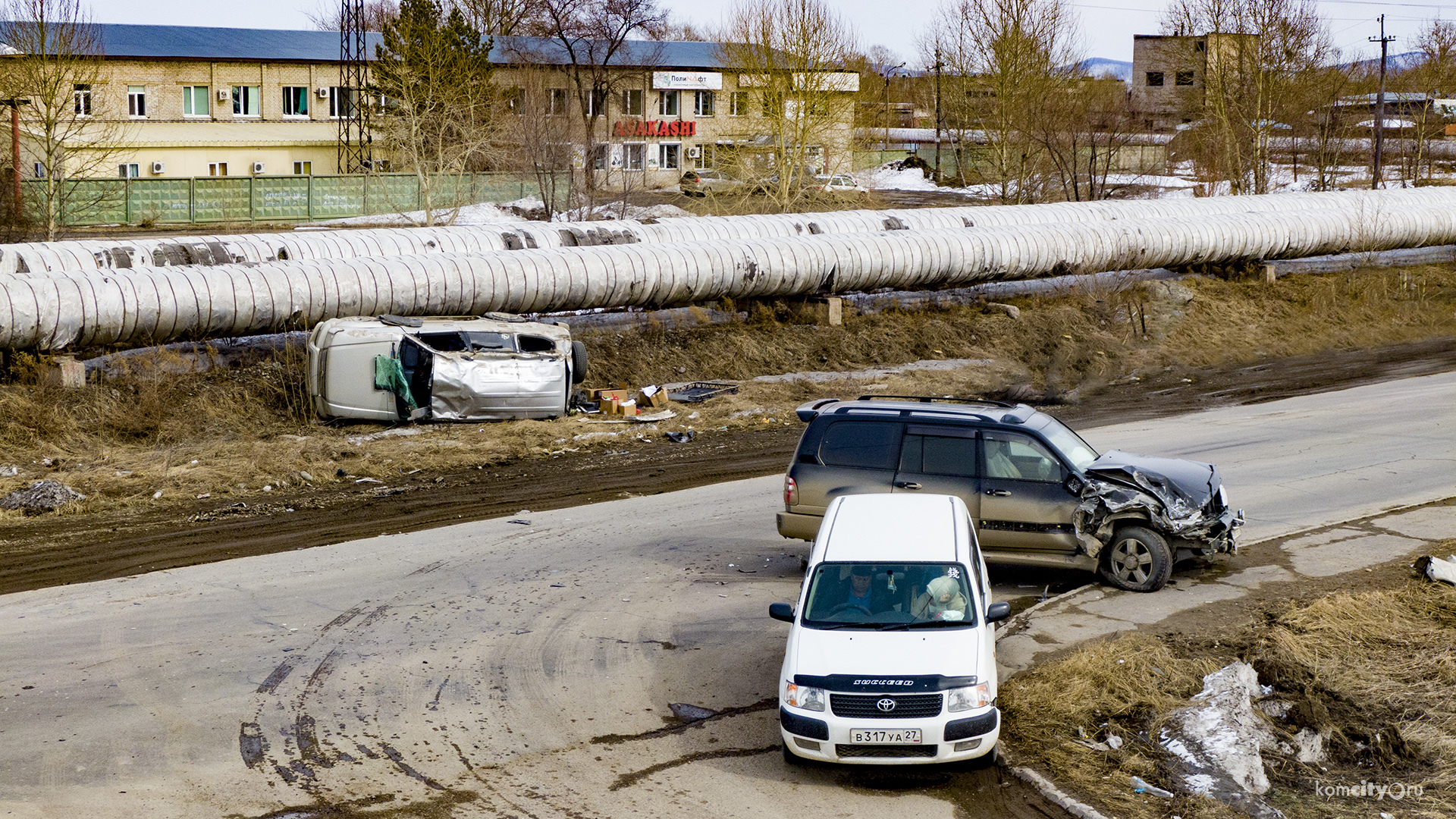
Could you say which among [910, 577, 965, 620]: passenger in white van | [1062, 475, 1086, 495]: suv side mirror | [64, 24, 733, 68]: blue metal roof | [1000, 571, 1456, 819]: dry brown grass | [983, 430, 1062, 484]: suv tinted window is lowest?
[1000, 571, 1456, 819]: dry brown grass

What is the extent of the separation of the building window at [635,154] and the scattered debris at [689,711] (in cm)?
6025

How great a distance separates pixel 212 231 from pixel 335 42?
800 inches

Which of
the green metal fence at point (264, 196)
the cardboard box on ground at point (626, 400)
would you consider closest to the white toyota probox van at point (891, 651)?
the cardboard box on ground at point (626, 400)

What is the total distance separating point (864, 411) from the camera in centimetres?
1327

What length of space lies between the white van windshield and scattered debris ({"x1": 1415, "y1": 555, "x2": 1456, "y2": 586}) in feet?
19.4

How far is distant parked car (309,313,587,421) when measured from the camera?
20.4 m

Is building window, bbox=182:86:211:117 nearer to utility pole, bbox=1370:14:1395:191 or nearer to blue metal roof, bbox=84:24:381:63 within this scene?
blue metal roof, bbox=84:24:381:63

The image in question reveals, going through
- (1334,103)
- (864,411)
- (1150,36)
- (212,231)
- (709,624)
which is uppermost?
(1150,36)

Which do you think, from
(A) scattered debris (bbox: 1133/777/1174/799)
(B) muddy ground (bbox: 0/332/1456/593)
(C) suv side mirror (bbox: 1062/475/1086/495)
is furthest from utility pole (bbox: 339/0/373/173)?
(A) scattered debris (bbox: 1133/777/1174/799)

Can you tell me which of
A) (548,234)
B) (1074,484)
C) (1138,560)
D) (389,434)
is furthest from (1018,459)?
(548,234)

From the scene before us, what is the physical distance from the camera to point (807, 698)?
27.9ft

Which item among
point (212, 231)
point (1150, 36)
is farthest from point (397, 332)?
point (1150, 36)

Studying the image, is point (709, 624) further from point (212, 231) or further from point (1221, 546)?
point (212, 231)

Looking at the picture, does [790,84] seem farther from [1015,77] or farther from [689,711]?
[689,711]
